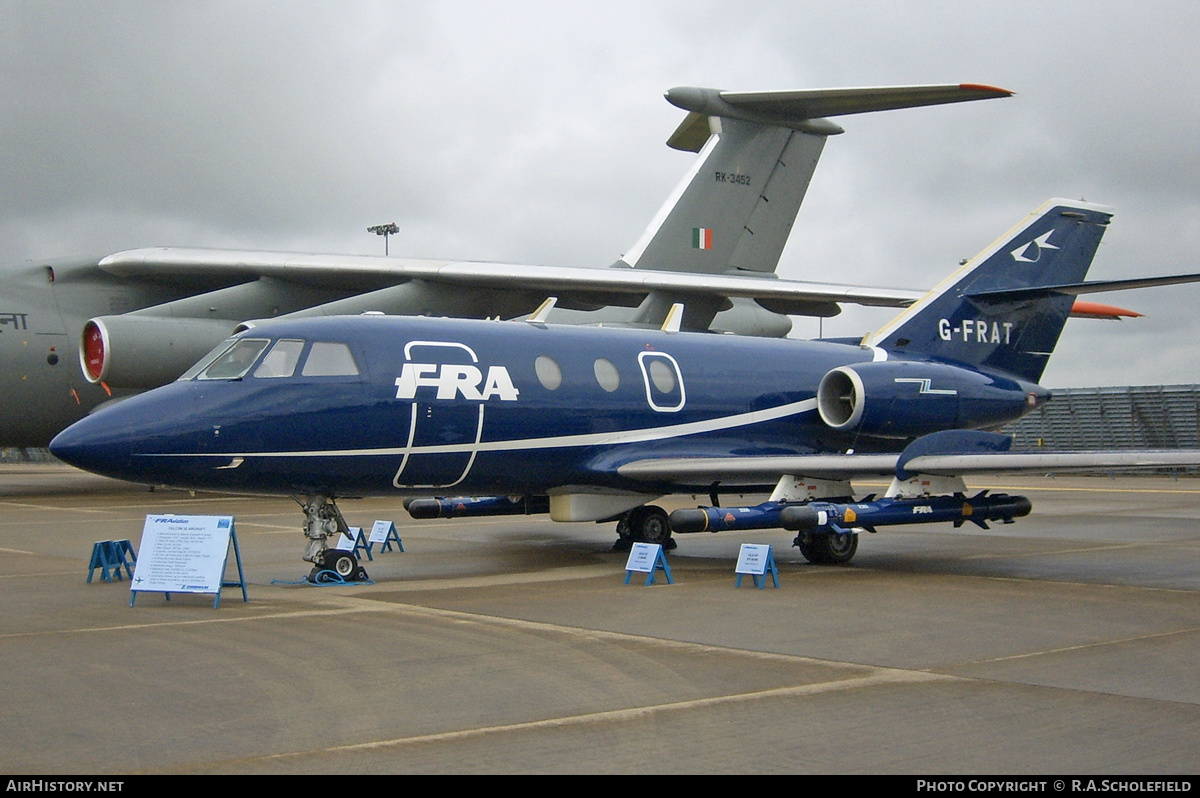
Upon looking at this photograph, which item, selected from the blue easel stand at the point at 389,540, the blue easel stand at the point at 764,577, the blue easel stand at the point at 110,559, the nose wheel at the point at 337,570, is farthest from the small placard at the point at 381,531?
the blue easel stand at the point at 764,577

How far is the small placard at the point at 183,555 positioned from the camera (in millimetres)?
9695

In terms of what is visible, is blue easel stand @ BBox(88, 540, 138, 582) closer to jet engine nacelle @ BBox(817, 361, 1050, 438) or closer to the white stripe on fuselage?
the white stripe on fuselage

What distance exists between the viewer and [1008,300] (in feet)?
51.0

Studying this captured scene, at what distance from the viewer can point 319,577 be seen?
433 inches

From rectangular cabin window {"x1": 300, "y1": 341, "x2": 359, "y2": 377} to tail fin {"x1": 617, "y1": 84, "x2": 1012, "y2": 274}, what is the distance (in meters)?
13.7

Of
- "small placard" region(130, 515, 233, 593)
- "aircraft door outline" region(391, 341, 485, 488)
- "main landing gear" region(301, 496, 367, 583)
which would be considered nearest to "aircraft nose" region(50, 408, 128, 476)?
"small placard" region(130, 515, 233, 593)

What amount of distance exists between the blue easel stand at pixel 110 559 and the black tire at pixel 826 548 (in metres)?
6.83

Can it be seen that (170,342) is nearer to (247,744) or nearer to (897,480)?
(897,480)

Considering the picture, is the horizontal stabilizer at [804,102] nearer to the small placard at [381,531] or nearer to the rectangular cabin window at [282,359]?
the small placard at [381,531]

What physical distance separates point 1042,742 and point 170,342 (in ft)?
60.9

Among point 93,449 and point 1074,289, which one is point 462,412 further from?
point 1074,289

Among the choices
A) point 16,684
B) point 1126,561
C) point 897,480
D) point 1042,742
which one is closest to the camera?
point 1042,742

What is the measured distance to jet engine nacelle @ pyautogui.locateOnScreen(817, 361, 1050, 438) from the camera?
1378 cm

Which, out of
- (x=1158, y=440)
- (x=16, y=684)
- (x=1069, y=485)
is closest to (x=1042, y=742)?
(x=16, y=684)
